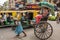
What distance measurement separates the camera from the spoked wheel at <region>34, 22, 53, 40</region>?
25.5 ft

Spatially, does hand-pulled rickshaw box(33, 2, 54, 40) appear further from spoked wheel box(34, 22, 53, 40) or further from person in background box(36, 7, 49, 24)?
person in background box(36, 7, 49, 24)

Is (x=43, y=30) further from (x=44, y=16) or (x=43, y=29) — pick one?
(x=44, y=16)

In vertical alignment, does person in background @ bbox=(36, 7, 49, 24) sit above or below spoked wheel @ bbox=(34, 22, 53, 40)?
above

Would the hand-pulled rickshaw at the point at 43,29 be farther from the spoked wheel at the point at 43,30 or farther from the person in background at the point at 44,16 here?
the person in background at the point at 44,16

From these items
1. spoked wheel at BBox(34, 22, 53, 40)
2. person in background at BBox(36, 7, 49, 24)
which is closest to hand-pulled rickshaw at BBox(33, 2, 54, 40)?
spoked wheel at BBox(34, 22, 53, 40)

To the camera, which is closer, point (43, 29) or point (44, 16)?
point (43, 29)

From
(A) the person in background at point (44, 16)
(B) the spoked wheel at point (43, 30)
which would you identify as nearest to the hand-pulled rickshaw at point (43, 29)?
(B) the spoked wheel at point (43, 30)

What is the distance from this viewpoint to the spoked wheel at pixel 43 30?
7766 millimetres

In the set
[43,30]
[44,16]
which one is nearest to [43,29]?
[43,30]

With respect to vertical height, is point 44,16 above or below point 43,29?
above

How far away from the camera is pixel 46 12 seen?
25.9 ft

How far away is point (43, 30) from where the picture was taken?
25.7 feet

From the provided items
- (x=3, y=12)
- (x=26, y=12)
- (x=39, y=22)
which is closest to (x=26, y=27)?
(x=26, y=12)

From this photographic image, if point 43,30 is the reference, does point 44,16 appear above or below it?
above
